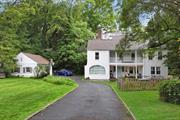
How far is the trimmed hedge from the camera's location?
70.2 feet

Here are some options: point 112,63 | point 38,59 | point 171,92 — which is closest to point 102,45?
point 112,63

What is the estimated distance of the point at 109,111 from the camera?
17969 millimetres

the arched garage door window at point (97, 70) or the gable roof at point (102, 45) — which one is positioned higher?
the gable roof at point (102, 45)

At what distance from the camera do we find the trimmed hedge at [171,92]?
21.4m

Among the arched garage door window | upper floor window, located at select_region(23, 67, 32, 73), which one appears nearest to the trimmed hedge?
the arched garage door window

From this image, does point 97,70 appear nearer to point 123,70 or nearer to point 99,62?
point 99,62

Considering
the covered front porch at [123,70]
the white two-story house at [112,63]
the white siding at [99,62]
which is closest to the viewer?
the white two-story house at [112,63]

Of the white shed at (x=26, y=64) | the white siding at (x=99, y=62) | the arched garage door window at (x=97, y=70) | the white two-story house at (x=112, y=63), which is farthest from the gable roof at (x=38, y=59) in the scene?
the arched garage door window at (x=97, y=70)

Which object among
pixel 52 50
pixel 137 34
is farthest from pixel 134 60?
pixel 137 34

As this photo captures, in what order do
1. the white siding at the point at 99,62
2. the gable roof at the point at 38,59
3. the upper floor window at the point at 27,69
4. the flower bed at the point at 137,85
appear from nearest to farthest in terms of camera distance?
the flower bed at the point at 137,85 → the white siding at the point at 99,62 → the gable roof at the point at 38,59 → the upper floor window at the point at 27,69

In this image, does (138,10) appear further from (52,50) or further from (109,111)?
(52,50)

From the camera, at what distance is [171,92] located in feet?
72.2

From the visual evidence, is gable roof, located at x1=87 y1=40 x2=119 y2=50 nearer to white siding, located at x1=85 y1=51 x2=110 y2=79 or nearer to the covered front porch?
white siding, located at x1=85 y1=51 x2=110 y2=79

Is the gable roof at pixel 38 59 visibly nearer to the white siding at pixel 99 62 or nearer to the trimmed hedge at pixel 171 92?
the white siding at pixel 99 62
